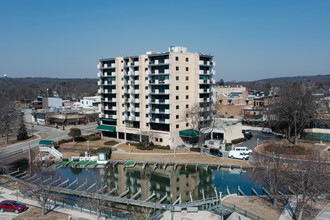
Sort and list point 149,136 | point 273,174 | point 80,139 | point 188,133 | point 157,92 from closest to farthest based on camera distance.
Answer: point 273,174
point 188,133
point 149,136
point 157,92
point 80,139

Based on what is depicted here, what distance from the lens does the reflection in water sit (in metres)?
39.4

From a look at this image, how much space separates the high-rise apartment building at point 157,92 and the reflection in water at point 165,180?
1215cm

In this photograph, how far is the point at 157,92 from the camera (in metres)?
60.0

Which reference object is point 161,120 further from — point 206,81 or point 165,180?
point 165,180

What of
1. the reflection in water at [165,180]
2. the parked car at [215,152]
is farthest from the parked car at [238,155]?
the reflection in water at [165,180]

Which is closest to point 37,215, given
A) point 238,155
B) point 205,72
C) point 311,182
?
point 311,182

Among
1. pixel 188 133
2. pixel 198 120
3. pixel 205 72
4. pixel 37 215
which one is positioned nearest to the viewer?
pixel 37 215

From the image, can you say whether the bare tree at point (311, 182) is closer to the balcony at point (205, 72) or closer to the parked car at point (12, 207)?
the parked car at point (12, 207)

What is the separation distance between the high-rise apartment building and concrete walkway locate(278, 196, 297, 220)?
3160cm

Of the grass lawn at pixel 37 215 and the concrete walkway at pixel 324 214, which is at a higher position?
the concrete walkway at pixel 324 214

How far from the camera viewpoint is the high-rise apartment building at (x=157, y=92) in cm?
5897

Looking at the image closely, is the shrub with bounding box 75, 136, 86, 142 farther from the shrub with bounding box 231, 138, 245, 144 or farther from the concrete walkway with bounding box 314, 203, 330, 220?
the concrete walkway with bounding box 314, 203, 330, 220

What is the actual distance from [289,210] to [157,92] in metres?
37.8

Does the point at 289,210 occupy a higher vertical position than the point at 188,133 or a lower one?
lower
